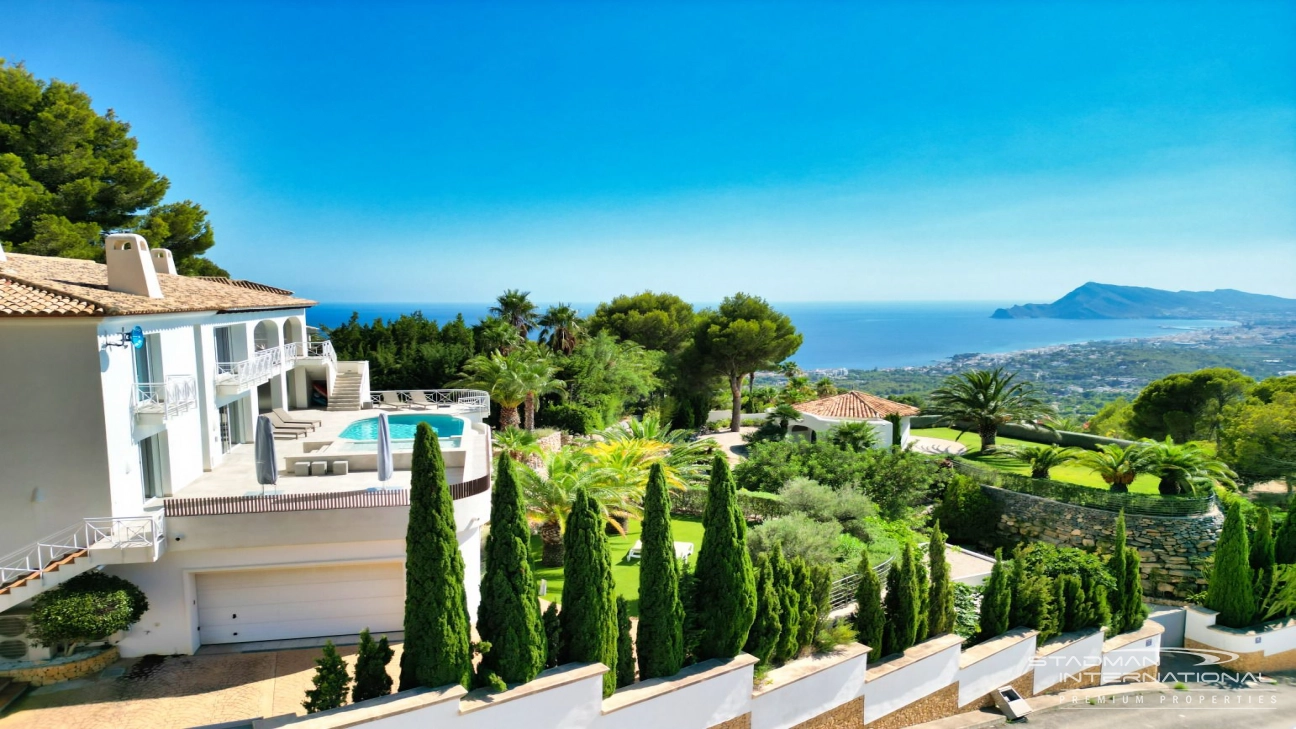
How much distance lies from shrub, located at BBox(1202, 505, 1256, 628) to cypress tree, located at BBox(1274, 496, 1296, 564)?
1.63 m

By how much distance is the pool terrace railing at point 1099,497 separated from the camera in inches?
875

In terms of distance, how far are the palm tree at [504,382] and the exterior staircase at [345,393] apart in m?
5.03

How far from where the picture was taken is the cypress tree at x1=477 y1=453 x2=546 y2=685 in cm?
981

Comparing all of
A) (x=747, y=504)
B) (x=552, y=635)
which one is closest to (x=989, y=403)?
(x=747, y=504)

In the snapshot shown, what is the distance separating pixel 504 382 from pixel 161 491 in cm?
1566

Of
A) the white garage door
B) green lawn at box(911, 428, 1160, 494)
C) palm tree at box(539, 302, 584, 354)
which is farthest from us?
palm tree at box(539, 302, 584, 354)

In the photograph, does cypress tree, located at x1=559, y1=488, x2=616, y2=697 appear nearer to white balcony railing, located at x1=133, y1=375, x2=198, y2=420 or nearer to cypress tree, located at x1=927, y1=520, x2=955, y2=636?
cypress tree, located at x1=927, y1=520, x2=955, y2=636

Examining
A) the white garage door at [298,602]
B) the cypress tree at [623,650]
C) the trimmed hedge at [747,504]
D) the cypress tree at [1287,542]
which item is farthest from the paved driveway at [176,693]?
the cypress tree at [1287,542]

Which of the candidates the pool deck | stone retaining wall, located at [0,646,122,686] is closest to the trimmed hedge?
the pool deck

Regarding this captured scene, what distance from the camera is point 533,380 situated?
1190 inches

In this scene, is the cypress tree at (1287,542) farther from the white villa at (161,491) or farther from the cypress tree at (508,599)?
the white villa at (161,491)

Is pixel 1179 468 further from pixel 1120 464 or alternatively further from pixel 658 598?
pixel 658 598

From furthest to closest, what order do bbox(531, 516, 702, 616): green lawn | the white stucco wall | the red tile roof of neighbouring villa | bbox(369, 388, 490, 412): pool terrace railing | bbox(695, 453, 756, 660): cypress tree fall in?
1. the red tile roof of neighbouring villa
2. bbox(369, 388, 490, 412): pool terrace railing
3. bbox(531, 516, 702, 616): green lawn
4. the white stucco wall
5. bbox(695, 453, 756, 660): cypress tree

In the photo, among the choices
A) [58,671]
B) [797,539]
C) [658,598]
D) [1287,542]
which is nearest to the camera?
[658,598]
